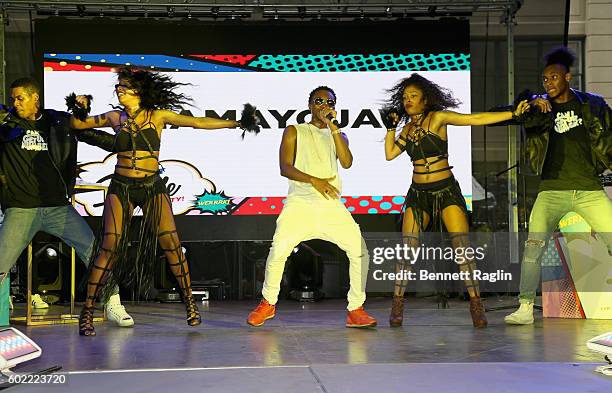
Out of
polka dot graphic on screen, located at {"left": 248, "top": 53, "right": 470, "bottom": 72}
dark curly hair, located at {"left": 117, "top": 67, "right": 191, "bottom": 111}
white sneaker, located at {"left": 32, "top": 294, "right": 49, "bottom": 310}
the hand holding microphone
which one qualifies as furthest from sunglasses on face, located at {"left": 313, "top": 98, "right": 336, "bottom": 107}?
white sneaker, located at {"left": 32, "top": 294, "right": 49, "bottom": 310}

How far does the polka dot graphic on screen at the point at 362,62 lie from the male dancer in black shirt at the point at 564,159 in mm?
2976

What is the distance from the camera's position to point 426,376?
4008 millimetres

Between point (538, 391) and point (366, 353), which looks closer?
point (538, 391)

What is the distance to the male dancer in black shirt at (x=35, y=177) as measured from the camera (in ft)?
21.0

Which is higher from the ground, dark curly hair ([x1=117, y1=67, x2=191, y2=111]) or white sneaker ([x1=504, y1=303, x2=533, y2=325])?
dark curly hair ([x1=117, y1=67, x2=191, y2=111])

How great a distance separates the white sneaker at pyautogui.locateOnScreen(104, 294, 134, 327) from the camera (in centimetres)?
660

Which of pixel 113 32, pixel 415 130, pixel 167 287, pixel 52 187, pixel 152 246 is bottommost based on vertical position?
pixel 167 287

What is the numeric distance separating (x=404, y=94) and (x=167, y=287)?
4.16 meters

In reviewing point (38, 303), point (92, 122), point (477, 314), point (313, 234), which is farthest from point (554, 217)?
point (38, 303)

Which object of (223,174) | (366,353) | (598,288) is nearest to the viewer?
(366,353)

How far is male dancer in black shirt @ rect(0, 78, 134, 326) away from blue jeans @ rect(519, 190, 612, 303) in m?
3.00

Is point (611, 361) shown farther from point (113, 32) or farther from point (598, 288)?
point (113, 32)

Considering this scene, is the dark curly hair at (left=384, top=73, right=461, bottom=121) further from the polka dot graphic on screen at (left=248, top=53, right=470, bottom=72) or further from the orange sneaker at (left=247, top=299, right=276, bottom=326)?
the polka dot graphic on screen at (left=248, top=53, right=470, bottom=72)

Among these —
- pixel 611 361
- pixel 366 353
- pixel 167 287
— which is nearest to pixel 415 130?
pixel 366 353
